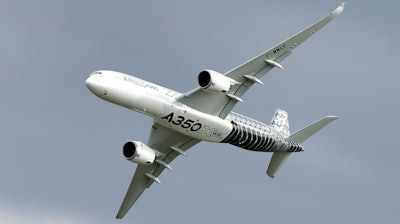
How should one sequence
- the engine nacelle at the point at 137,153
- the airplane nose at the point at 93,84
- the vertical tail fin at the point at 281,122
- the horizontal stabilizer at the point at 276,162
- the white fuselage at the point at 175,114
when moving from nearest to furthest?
the airplane nose at the point at 93,84, the white fuselage at the point at 175,114, the engine nacelle at the point at 137,153, the vertical tail fin at the point at 281,122, the horizontal stabilizer at the point at 276,162

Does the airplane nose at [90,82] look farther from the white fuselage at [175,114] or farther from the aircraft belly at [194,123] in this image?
the aircraft belly at [194,123]

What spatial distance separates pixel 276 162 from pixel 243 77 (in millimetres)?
14411

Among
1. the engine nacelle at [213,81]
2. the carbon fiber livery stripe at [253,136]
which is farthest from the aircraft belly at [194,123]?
the engine nacelle at [213,81]

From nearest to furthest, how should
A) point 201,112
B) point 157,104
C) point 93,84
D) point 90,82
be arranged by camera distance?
point 93,84 → point 90,82 → point 157,104 → point 201,112

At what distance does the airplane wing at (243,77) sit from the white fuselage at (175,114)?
65 centimetres

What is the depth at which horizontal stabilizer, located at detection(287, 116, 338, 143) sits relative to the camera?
89750 mm

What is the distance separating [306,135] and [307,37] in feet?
48.4

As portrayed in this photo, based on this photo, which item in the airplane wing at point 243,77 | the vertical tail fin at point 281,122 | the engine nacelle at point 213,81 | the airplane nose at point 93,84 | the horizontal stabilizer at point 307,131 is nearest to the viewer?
the airplane nose at point 93,84

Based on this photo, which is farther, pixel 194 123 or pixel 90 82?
pixel 194 123

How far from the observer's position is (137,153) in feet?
280

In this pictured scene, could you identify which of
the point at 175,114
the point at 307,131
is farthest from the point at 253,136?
the point at 175,114

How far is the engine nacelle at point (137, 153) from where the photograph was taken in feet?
280

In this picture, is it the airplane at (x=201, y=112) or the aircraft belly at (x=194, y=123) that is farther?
the aircraft belly at (x=194, y=123)

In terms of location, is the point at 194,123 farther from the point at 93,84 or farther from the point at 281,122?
the point at 281,122
